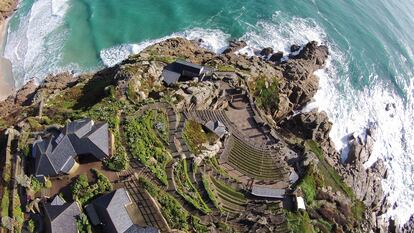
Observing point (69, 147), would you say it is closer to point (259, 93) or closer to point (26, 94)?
point (26, 94)

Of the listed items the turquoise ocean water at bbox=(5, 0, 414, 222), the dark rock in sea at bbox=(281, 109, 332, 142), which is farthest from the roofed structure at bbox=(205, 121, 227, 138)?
the turquoise ocean water at bbox=(5, 0, 414, 222)

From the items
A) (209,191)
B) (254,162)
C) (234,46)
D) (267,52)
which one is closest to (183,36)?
(234,46)

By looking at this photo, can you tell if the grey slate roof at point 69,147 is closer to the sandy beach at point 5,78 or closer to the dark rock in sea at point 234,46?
the sandy beach at point 5,78

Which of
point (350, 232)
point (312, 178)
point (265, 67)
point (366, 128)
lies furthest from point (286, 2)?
point (350, 232)

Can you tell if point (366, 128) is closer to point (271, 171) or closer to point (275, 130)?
point (275, 130)

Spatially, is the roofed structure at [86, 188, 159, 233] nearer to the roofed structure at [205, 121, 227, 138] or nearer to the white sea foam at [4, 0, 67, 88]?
the roofed structure at [205, 121, 227, 138]

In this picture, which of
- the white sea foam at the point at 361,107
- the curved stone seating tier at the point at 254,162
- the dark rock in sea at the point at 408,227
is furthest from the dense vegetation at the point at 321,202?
the dark rock in sea at the point at 408,227
